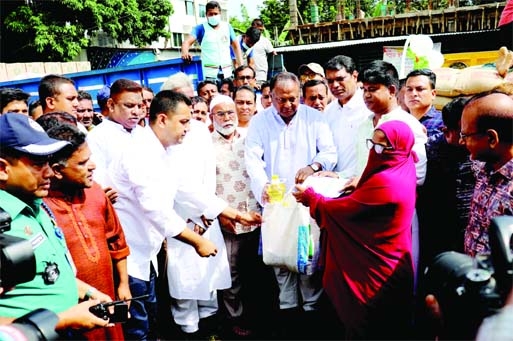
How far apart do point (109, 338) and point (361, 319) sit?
1.50m

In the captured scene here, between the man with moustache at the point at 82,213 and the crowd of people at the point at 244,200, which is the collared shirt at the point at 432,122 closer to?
the crowd of people at the point at 244,200

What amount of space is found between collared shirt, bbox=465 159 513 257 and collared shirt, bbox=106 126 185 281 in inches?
66.6

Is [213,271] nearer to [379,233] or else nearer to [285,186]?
[285,186]

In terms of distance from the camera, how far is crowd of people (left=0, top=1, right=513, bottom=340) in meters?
1.99

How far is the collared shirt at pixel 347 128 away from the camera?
3774 millimetres

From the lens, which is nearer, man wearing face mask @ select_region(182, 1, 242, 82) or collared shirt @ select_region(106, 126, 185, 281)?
collared shirt @ select_region(106, 126, 185, 281)

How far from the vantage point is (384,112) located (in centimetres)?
341

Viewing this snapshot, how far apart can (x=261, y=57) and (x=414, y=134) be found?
602 centimetres

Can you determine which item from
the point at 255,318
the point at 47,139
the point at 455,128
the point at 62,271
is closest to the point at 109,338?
the point at 62,271

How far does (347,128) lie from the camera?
3.88 metres

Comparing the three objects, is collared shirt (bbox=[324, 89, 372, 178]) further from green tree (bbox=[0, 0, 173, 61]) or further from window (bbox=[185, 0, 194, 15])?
window (bbox=[185, 0, 194, 15])

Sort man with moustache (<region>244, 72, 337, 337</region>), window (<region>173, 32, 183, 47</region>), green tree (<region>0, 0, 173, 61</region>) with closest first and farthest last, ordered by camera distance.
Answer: man with moustache (<region>244, 72, 337, 337</region>) < green tree (<region>0, 0, 173, 61</region>) < window (<region>173, 32, 183, 47</region>)

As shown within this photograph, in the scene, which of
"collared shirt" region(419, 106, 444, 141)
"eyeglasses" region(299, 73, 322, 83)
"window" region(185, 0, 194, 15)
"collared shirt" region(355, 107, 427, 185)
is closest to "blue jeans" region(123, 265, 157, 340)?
"collared shirt" region(355, 107, 427, 185)

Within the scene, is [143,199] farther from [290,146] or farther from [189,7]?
[189,7]
